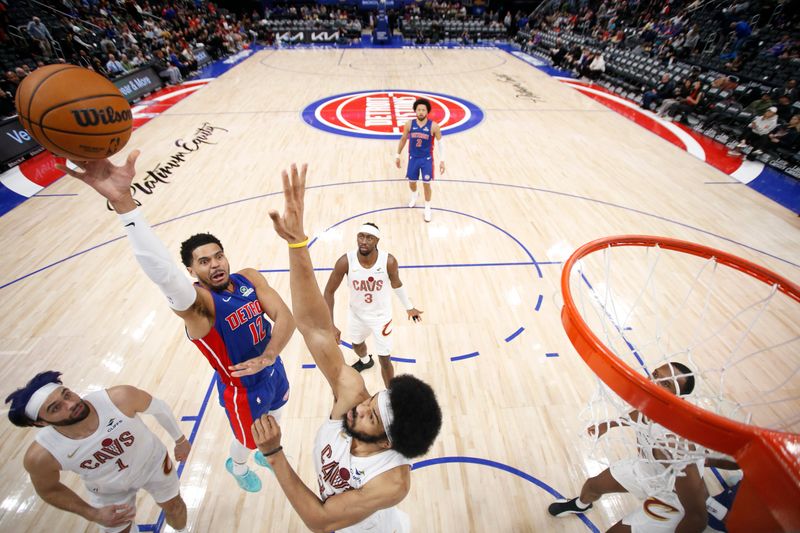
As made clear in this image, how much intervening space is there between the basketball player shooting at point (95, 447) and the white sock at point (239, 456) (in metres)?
0.35

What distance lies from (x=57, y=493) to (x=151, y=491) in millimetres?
556

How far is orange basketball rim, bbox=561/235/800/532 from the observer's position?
1291 mm

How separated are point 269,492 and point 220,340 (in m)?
1.52

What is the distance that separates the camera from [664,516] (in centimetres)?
208

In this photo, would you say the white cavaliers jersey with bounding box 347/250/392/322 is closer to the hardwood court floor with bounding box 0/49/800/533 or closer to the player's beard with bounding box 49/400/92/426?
the hardwood court floor with bounding box 0/49/800/533

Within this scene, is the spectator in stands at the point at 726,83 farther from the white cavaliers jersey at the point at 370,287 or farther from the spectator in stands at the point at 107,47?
the spectator in stands at the point at 107,47

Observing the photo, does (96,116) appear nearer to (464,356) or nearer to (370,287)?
(370,287)

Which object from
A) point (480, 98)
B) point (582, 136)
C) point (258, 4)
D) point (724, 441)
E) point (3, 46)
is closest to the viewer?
point (724, 441)

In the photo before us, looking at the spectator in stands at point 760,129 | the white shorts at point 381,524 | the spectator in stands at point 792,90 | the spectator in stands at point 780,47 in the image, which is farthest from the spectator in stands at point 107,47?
the spectator in stands at point 780,47

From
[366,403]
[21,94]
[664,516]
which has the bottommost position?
[664,516]

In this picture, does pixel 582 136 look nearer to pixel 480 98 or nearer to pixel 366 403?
pixel 480 98

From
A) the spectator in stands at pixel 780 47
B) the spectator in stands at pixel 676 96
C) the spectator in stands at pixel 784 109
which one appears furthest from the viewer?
the spectator in stands at pixel 676 96

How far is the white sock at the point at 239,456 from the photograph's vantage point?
2.74m

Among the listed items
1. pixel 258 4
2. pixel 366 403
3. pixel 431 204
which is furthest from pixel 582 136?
pixel 258 4
